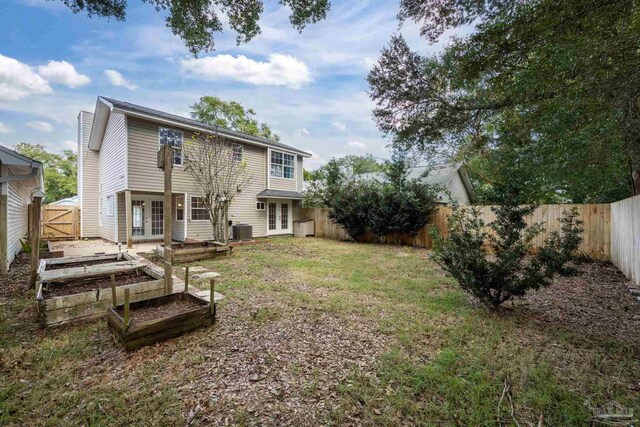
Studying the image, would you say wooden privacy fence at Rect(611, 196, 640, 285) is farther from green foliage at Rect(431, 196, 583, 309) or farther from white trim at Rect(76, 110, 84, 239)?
white trim at Rect(76, 110, 84, 239)

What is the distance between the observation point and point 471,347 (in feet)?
9.89

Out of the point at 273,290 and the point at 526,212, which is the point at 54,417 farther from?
the point at 526,212

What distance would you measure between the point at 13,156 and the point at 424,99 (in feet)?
28.5

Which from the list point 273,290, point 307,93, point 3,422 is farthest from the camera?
point 307,93

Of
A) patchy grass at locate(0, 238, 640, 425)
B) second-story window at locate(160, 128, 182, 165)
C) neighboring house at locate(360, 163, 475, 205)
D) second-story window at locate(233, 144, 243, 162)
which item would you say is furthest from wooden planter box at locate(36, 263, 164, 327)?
neighboring house at locate(360, 163, 475, 205)

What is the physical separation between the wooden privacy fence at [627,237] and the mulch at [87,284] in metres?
9.06

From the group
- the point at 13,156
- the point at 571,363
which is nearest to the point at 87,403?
the point at 571,363

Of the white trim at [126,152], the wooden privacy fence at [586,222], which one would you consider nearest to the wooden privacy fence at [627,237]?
the wooden privacy fence at [586,222]

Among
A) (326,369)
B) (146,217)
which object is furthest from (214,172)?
(326,369)

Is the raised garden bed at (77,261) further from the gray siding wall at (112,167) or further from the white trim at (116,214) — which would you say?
the white trim at (116,214)

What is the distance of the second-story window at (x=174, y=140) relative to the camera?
10.5 m

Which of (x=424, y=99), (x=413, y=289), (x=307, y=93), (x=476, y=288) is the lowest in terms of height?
(x=413, y=289)

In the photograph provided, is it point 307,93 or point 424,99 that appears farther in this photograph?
point 307,93

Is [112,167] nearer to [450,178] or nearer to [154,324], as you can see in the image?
[154,324]
